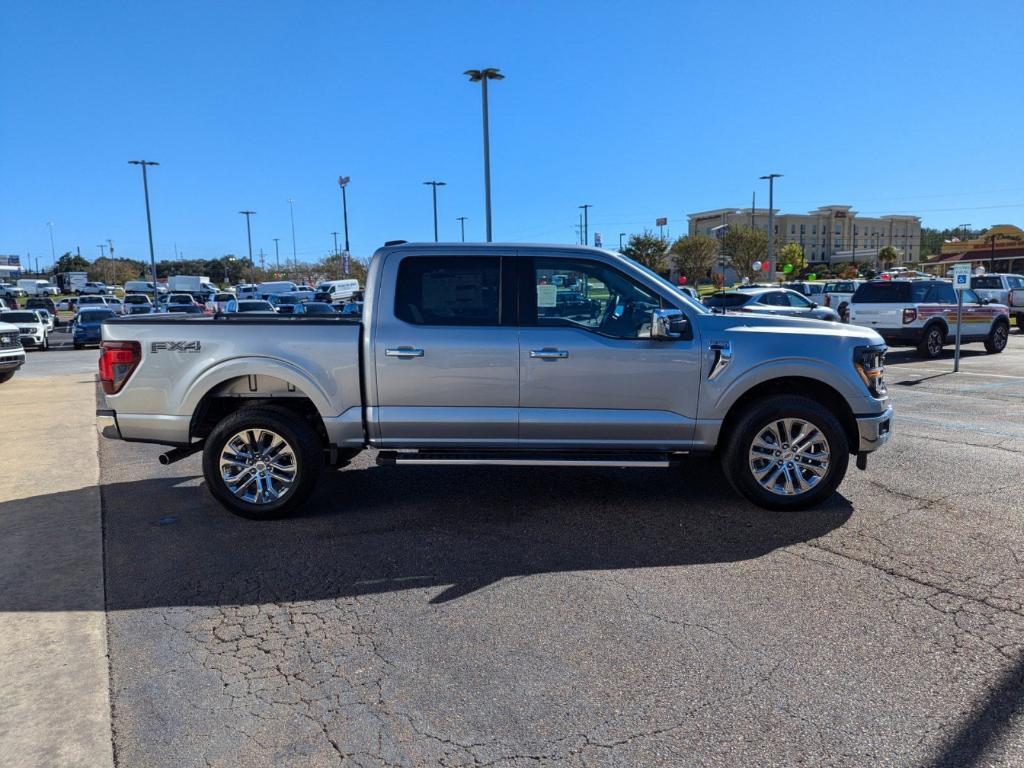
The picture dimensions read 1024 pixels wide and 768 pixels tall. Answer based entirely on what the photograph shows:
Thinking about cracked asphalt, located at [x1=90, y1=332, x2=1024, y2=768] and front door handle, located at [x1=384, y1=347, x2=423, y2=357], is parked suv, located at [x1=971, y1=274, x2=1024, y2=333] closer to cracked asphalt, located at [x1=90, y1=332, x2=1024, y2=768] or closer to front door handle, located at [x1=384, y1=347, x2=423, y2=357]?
cracked asphalt, located at [x1=90, y1=332, x2=1024, y2=768]

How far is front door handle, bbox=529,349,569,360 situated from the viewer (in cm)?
532

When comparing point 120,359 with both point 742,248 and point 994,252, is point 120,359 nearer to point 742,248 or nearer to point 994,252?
point 742,248

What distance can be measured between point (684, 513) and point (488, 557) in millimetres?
1721

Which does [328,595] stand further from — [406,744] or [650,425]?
[650,425]

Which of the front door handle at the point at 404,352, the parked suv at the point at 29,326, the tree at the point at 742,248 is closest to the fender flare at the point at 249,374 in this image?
the front door handle at the point at 404,352

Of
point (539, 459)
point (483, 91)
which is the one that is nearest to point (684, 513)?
point (539, 459)

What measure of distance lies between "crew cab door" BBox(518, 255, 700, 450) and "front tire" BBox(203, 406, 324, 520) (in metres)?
1.65

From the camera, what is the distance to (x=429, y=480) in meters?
6.65

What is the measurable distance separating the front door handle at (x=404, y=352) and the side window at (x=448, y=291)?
8.7 inches

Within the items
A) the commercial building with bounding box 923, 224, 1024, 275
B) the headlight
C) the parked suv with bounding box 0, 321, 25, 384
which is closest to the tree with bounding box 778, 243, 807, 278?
the commercial building with bounding box 923, 224, 1024, 275

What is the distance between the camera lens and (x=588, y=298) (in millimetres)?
5539

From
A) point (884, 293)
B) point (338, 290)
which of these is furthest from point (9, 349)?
point (338, 290)

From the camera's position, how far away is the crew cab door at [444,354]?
535cm

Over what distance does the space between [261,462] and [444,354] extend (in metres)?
1.61
